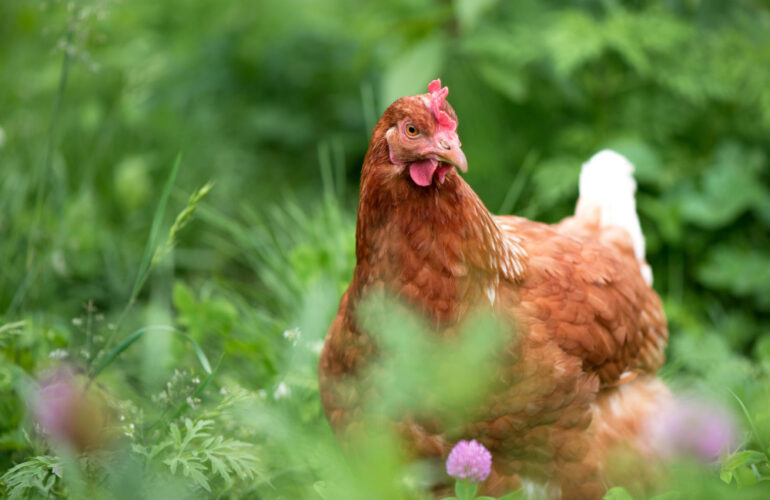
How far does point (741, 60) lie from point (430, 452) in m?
2.81

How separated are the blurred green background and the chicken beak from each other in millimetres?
1141

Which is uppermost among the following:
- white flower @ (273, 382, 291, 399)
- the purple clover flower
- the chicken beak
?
the chicken beak

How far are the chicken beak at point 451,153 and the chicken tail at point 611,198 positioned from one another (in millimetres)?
1164

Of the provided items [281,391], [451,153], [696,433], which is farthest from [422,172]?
[281,391]

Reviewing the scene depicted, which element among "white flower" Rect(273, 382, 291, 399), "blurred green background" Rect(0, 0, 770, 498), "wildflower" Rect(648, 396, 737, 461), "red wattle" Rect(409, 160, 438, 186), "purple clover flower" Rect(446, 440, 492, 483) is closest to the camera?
"wildflower" Rect(648, 396, 737, 461)

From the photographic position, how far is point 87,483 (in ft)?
6.01

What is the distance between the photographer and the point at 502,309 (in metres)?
2.15

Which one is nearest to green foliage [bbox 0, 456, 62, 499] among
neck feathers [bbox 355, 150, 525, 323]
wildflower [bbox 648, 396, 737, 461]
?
neck feathers [bbox 355, 150, 525, 323]

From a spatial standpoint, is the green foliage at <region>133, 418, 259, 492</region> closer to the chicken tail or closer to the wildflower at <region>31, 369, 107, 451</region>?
the wildflower at <region>31, 369, 107, 451</region>

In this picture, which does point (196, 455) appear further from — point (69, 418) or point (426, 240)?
point (426, 240)

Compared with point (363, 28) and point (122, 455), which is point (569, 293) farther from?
point (363, 28)

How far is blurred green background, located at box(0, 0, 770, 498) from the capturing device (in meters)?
3.09

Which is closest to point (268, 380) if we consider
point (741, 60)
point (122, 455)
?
point (122, 455)

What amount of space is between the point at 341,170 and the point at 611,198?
70.2 inches
